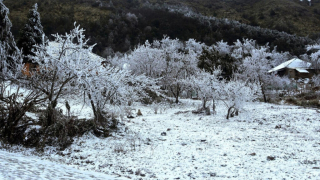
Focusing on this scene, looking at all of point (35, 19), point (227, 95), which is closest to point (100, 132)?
point (227, 95)

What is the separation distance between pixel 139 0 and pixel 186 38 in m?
64.1

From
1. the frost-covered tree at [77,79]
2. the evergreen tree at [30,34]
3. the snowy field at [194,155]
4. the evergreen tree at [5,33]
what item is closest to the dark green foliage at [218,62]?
the snowy field at [194,155]

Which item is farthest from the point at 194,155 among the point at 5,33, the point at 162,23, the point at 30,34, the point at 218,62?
the point at 162,23

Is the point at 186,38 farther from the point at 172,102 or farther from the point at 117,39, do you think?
the point at 172,102

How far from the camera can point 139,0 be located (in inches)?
5123

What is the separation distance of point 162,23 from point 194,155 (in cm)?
8678

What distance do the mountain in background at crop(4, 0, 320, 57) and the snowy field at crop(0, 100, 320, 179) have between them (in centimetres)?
6269

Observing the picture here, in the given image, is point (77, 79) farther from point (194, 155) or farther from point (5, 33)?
point (5, 33)

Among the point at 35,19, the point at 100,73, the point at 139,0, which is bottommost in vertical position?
the point at 100,73

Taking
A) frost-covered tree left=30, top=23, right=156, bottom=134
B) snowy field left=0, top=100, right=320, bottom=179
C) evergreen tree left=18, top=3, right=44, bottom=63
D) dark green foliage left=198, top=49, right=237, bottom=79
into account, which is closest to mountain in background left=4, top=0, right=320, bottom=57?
evergreen tree left=18, top=3, right=44, bottom=63

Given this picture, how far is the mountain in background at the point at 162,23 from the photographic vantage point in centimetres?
7488

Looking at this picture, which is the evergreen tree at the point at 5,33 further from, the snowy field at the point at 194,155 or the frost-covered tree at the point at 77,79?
the snowy field at the point at 194,155

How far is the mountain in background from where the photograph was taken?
74875 millimetres

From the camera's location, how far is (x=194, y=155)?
7.27m
